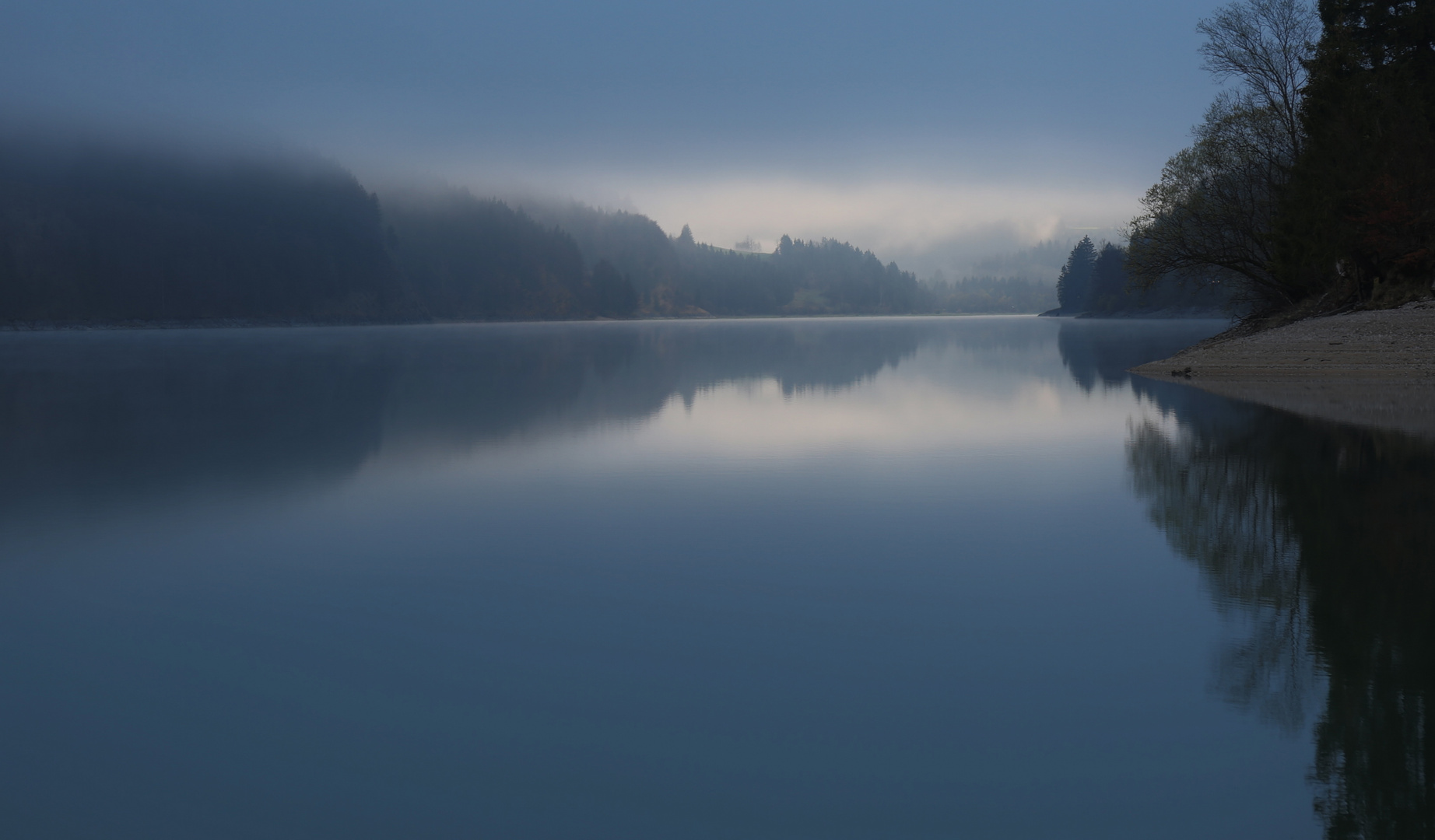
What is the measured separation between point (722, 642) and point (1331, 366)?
31.0 meters

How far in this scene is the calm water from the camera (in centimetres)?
457

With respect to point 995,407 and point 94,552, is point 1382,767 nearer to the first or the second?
point 94,552

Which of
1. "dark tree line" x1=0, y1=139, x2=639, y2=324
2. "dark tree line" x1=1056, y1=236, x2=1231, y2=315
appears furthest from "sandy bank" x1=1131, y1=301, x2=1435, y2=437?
"dark tree line" x1=0, y1=139, x2=639, y2=324

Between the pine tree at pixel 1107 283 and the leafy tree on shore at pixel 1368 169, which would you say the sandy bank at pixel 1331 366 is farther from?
the pine tree at pixel 1107 283

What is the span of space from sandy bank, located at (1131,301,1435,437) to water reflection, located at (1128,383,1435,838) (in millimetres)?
7061

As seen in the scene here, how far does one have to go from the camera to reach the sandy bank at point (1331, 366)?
22.0 metres

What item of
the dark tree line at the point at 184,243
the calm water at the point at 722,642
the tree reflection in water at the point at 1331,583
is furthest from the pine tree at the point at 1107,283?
the calm water at the point at 722,642

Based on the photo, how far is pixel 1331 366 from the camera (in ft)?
100

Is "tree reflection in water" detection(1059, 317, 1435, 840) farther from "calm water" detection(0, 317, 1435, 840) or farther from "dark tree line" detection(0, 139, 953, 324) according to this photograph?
"dark tree line" detection(0, 139, 953, 324)

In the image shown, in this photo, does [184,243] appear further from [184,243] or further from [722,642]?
[722,642]

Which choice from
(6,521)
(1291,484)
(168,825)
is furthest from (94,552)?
(1291,484)

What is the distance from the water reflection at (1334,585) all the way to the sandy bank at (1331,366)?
7.06m

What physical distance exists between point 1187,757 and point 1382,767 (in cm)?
90

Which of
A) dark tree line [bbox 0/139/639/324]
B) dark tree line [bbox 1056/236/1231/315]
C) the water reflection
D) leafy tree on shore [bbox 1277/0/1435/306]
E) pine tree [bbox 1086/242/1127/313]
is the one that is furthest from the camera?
pine tree [bbox 1086/242/1127/313]
